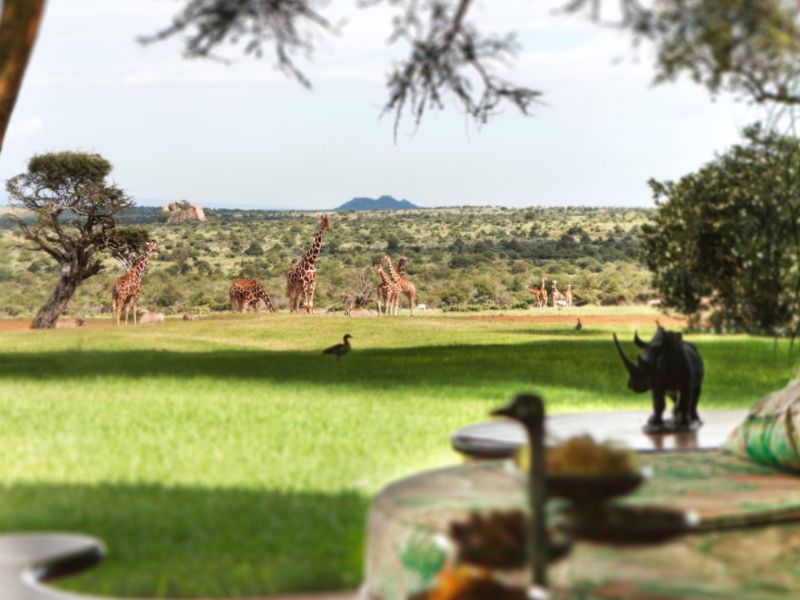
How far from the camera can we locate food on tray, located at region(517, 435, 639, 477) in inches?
77.7

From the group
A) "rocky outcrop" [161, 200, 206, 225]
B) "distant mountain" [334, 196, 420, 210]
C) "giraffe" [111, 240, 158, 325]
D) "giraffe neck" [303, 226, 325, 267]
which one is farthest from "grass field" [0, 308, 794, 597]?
"rocky outcrop" [161, 200, 206, 225]

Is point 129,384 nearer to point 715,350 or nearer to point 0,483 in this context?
point 0,483

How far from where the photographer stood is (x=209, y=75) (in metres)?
9.84

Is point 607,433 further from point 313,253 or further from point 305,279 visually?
point 305,279

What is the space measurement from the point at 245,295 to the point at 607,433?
12.9 metres

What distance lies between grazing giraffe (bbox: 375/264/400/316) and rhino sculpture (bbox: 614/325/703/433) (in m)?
12.2

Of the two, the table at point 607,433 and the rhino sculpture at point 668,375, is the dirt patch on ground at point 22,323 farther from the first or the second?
the rhino sculpture at point 668,375

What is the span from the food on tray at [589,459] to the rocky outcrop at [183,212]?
16700mm

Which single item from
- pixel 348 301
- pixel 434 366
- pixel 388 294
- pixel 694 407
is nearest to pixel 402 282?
pixel 388 294

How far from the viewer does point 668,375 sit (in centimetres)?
372

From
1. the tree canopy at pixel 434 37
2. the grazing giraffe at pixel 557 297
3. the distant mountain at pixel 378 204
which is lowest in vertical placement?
the grazing giraffe at pixel 557 297

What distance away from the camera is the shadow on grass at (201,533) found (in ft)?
12.8

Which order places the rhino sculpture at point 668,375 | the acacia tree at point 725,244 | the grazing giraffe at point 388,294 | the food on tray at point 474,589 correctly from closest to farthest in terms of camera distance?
the food on tray at point 474,589 < the rhino sculpture at point 668,375 < the acacia tree at point 725,244 < the grazing giraffe at point 388,294

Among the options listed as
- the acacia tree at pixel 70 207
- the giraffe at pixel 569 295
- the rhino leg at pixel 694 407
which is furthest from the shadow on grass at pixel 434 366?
the rhino leg at pixel 694 407
